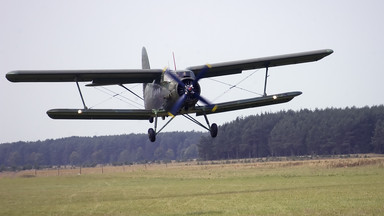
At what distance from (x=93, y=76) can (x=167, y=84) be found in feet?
13.8

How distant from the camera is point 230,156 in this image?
159 metres

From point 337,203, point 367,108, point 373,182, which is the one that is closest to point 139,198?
point 337,203

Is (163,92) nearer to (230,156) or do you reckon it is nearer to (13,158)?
(230,156)

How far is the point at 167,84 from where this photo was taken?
95.0 feet

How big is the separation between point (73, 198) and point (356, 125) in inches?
3875

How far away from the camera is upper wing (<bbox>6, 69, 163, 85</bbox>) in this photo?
28.2 m

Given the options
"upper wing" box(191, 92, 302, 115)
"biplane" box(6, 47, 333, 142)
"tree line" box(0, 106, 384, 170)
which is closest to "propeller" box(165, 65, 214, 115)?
"biplane" box(6, 47, 333, 142)

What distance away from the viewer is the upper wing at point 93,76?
92.4ft

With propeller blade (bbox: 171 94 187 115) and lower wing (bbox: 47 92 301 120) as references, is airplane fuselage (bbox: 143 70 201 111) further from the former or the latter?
lower wing (bbox: 47 92 301 120)

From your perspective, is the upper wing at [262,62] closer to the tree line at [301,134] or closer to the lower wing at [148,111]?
the lower wing at [148,111]

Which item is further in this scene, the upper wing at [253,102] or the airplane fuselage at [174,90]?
the upper wing at [253,102]

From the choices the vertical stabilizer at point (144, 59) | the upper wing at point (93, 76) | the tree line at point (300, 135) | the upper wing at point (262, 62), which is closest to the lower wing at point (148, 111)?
the upper wing at point (93, 76)

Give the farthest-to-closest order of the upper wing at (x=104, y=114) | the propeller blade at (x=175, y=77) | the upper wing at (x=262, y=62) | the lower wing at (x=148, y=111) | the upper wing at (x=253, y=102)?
the upper wing at (x=262, y=62) → the upper wing at (x=253, y=102) → the lower wing at (x=148, y=111) → the upper wing at (x=104, y=114) → the propeller blade at (x=175, y=77)

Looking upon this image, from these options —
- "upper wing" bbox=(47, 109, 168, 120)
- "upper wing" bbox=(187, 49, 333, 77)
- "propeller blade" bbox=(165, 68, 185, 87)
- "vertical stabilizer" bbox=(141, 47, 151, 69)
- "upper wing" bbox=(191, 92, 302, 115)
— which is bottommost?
"upper wing" bbox=(47, 109, 168, 120)
